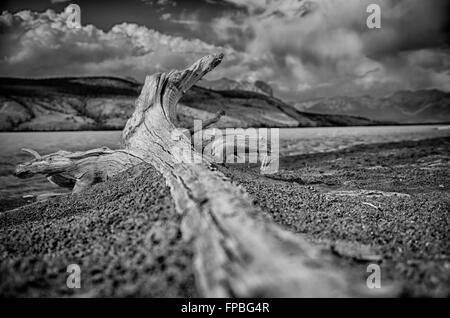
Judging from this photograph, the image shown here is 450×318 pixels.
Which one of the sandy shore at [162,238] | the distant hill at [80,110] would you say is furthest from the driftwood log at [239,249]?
the distant hill at [80,110]

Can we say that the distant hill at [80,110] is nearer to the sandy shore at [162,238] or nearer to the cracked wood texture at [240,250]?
the sandy shore at [162,238]

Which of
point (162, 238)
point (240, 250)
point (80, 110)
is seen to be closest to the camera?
point (240, 250)

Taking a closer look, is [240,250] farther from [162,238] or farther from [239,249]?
[162,238]

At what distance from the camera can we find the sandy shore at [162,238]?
3.99m

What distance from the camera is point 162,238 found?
189 inches

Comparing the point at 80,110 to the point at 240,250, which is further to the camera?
the point at 80,110

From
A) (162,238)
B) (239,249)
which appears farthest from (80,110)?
(239,249)

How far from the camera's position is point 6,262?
4551mm

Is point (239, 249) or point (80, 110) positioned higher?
point (80, 110)

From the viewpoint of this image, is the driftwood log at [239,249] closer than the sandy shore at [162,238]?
Yes

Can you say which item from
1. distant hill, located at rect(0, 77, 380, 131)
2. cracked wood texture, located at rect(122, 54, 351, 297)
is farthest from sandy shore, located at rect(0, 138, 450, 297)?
distant hill, located at rect(0, 77, 380, 131)

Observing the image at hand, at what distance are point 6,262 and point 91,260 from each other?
4.15ft

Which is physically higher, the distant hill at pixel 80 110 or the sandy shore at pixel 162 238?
the distant hill at pixel 80 110
